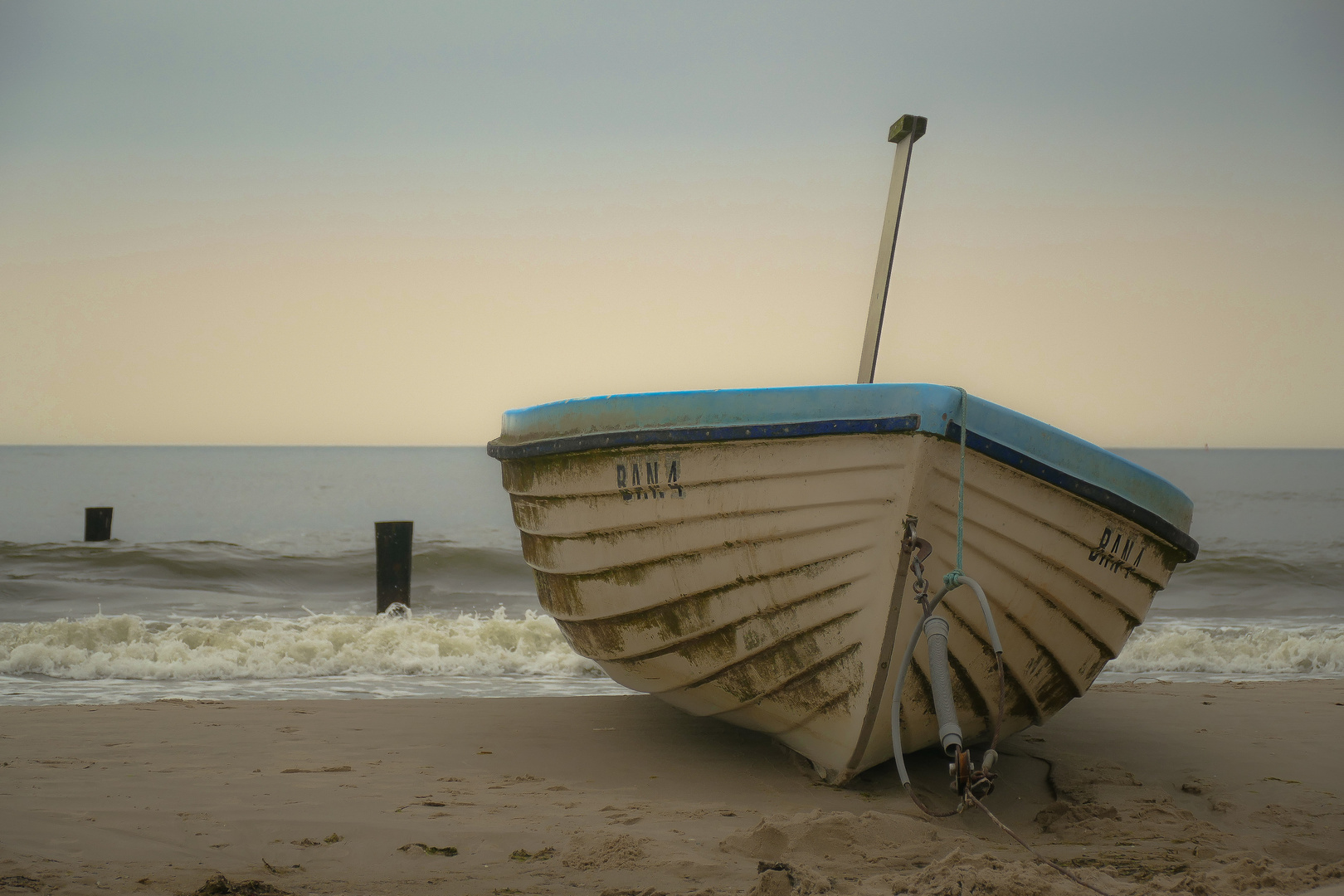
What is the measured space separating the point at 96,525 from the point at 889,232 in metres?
17.2

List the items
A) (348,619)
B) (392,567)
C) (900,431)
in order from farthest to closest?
(392,567) < (348,619) < (900,431)

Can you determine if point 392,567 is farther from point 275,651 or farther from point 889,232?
point 889,232

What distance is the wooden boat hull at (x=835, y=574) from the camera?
118 inches

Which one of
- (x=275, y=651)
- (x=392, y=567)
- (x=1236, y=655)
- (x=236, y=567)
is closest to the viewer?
(x=275, y=651)

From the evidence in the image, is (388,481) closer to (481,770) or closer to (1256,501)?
(1256,501)

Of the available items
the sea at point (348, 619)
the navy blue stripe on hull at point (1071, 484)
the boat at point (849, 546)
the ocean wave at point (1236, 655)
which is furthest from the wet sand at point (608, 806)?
the ocean wave at point (1236, 655)

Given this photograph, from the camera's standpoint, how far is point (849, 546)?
9.98 ft

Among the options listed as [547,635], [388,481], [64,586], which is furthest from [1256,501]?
[388,481]

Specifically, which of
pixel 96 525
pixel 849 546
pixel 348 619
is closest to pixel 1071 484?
pixel 849 546

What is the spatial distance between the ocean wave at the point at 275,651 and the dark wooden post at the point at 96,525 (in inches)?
398

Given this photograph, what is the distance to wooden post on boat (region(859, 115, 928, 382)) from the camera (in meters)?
4.03

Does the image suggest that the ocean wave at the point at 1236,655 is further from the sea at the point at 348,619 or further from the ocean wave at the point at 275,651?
the ocean wave at the point at 275,651

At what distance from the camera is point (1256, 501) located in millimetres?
37062

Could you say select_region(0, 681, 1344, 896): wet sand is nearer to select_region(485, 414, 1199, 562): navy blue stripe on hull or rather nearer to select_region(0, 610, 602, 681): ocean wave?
select_region(485, 414, 1199, 562): navy blue stripe on hull
